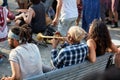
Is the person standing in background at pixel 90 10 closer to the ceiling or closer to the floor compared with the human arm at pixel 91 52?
closer to the ceiling

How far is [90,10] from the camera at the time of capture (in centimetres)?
645

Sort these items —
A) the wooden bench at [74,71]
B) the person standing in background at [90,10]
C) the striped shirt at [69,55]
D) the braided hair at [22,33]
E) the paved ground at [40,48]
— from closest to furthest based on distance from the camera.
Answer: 1. the wooden bench at [74,71]
2. the striped shirt at [69,55]
3. the braided hair at [22,33]
4. the paved ground at [40,48]
5. the person standing in background at [90,10]

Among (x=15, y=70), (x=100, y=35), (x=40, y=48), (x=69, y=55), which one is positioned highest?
(x=100, y=35)

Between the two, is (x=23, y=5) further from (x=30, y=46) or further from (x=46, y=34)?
(x=30, y=46)

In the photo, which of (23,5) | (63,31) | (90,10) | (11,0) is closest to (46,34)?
(63,31)

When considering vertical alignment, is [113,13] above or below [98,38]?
below

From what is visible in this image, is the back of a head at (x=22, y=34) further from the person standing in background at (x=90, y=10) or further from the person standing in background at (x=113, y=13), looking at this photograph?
the person standing in background at (x=113, y=13)

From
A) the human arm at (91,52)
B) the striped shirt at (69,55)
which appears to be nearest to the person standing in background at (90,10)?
the human arm at (91,52)

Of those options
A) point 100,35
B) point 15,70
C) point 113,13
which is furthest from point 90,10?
point 15,70

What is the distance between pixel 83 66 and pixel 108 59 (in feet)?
1.87

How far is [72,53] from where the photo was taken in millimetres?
3516

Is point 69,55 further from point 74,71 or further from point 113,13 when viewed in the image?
point 113,13

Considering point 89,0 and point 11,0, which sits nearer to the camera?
point 89,0

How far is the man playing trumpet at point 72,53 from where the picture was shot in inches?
138
